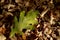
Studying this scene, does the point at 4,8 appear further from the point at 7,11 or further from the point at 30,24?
the point at 30,24

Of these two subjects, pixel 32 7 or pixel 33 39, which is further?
pixel 32 7

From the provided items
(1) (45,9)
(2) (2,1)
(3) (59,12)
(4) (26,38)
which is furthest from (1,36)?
(3) (59,12)

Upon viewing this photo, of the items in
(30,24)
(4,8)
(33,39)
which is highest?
(4,8)

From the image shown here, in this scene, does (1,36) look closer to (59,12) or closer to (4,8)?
(4,8)

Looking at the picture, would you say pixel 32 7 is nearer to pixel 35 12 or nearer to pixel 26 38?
pixel 35 12

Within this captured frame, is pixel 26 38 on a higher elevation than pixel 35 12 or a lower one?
lower

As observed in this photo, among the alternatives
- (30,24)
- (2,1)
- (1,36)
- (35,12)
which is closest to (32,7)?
(35,12)

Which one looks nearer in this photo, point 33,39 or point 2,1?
point 33,39

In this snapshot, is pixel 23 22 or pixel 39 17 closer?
pixel 23 22

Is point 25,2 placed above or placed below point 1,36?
above
